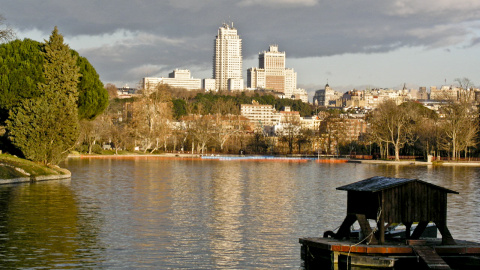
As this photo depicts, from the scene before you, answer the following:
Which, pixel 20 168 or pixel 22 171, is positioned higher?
pixel 20 168

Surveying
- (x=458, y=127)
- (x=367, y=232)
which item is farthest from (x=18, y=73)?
(x=458, y=127)

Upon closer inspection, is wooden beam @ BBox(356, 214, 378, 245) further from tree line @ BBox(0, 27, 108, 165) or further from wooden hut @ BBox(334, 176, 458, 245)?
tree line @ BBox(0, 27, 108, 165)

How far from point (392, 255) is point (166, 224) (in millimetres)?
11846

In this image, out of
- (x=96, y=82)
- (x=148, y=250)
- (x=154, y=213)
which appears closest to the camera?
(x=148, y=250)

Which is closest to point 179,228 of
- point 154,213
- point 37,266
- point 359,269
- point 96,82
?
point 154,213

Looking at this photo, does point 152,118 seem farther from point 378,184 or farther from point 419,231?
point 378,184

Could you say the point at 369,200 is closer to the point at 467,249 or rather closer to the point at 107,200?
the point at 467,249

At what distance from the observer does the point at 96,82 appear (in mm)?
59406

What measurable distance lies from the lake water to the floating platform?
1.00 metres

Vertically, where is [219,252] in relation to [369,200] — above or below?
below

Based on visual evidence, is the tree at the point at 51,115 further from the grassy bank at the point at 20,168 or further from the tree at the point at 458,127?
the tree at the point at 458,127

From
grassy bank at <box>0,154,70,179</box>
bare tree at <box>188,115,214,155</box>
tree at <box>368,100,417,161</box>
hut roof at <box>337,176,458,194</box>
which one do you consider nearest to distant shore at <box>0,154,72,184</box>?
grassy bank at <box>0,154,70,179</box>

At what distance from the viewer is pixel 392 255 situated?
17453 mm

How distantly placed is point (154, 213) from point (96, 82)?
3236cm
